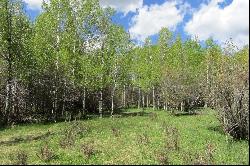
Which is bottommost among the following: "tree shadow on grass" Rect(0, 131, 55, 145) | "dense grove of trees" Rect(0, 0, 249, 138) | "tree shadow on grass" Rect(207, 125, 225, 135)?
"tree shadow on grass" Rect(0, 131, 55, 145)

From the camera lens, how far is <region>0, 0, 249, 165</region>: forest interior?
24672 millimetres

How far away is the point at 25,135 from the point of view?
36.0 metres

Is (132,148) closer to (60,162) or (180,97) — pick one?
(60,162)

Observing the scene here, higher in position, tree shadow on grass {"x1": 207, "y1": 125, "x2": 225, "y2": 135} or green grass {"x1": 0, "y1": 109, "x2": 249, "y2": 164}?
tree shadow on grass {"x1": 207, "y1": 125, "x2": 225, "y2": 135}

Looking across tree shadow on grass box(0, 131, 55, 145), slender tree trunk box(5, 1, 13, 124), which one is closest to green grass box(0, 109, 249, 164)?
tree shadow on grass box(0, 131, 55, 145)

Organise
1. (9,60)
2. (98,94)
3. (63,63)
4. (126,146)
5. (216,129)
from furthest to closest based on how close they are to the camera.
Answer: (98,94) < (63,63) < (9,60) < (216,129) < (126,146)

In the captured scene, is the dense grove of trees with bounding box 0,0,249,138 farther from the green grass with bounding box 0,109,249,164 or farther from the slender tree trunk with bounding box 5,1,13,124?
the green grass with bounding box 0,109,249,164

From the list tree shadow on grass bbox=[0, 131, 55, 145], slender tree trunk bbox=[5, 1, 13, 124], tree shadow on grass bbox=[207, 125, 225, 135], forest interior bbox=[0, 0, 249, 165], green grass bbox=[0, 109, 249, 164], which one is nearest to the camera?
green grass bbox=[0, 109, 249, 164]

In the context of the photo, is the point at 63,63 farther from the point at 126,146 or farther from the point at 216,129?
the point at 126,146

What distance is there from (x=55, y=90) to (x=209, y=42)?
46483 millimetres

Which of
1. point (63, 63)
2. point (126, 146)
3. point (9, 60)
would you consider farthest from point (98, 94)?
point (126, 146)

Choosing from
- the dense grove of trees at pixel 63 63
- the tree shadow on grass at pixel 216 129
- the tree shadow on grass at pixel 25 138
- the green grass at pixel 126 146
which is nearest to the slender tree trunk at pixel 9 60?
the dense grove of trees at pixel 63 63

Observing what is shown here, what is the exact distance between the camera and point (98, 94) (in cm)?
6228

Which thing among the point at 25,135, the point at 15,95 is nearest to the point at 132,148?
the point at 25,135
